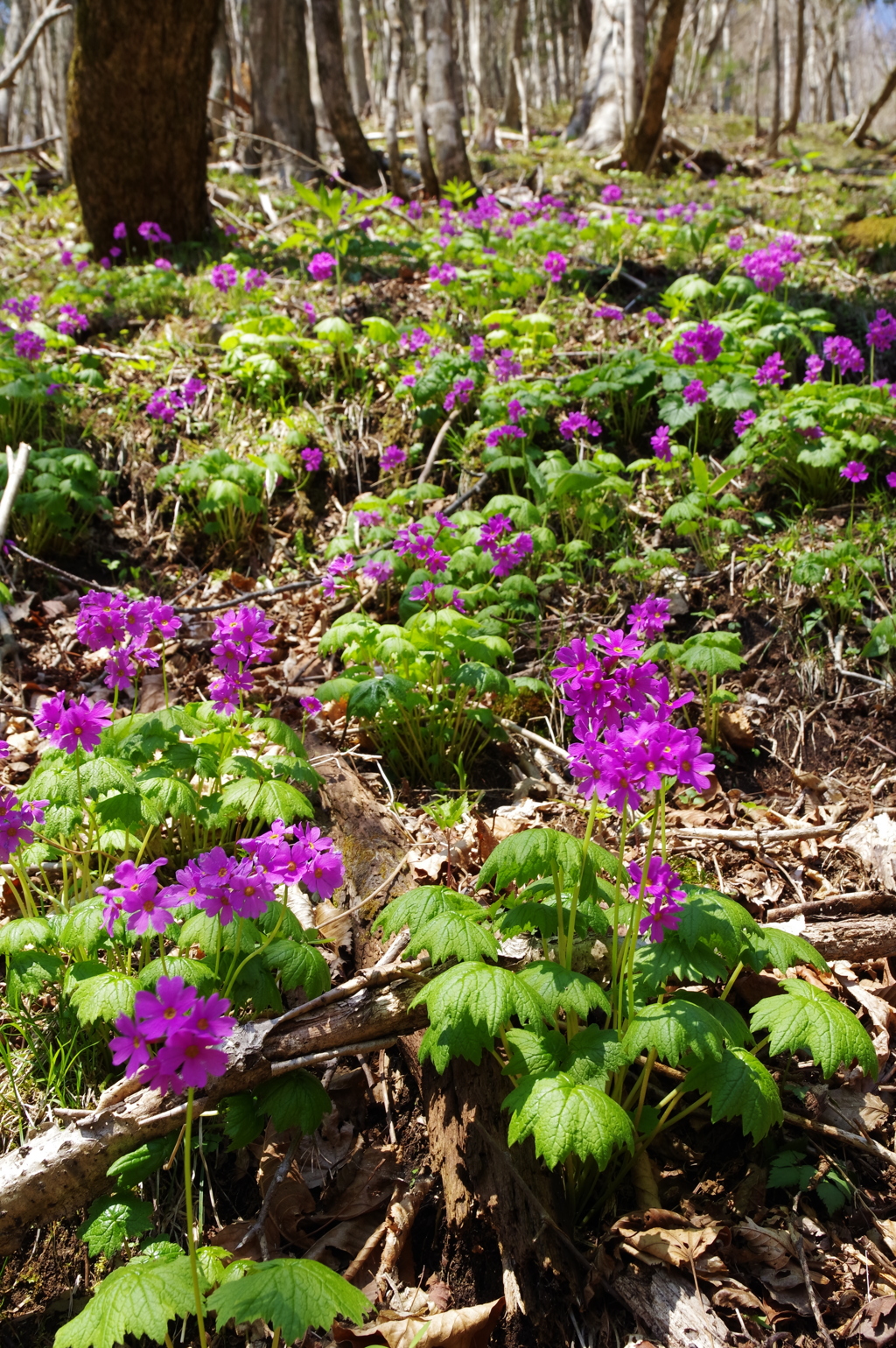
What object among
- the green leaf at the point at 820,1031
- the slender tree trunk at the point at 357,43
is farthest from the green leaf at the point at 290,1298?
the slender tree trunk at the point at 357,43

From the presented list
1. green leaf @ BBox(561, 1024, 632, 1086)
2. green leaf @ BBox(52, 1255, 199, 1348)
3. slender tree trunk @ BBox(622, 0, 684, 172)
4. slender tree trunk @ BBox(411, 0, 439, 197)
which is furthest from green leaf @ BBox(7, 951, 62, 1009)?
slender tree trunk @ BBox(622, 0, 684, 172)

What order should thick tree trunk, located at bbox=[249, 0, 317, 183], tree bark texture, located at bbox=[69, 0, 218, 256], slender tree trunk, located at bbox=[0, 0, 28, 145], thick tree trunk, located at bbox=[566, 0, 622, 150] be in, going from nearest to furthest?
1. tree bark texture, located at bbox=[69, 0, 218, 256]
2. thick tree trunk, located at bbox=[249, 0, 317, 183]
3. thick tree trunk, located at bbox=[566, 0, 622, 150]
4. slender tree trunk, located at bbox=[0, 0, 28, 145]

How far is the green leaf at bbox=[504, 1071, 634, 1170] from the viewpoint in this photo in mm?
1530

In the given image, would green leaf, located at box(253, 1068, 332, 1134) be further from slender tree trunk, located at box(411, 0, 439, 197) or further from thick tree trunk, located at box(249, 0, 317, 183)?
thick tree trunk, located at box(249, 0, 317, 183)

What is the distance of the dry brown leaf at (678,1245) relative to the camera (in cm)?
175

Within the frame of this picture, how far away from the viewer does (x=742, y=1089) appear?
1.70 metres

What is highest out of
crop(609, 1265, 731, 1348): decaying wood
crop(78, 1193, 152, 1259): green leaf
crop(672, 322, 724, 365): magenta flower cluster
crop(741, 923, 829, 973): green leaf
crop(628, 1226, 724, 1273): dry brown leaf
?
crop(672, 322, 724, 365): magenta flower cluster

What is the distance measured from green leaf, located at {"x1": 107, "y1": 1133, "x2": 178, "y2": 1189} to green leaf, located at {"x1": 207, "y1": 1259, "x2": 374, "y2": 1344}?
53 cm

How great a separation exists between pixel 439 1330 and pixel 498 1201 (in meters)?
0.27

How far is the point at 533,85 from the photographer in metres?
37.2

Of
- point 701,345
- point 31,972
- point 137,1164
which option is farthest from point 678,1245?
point 701,345

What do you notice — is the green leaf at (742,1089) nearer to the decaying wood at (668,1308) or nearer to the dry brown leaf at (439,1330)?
the decaying wood at (668,1308)

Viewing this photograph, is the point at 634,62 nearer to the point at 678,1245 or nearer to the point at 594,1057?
the point at 594,1057

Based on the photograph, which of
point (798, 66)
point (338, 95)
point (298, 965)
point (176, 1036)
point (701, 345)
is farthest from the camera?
point (798, 66)
